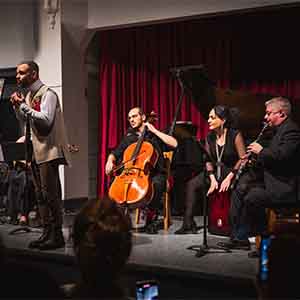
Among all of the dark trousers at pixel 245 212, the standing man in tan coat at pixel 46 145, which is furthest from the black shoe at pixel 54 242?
the dark trousers at pixel 245 212

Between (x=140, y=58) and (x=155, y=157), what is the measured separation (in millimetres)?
2195

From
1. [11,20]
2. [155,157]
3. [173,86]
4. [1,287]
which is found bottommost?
[1,287]

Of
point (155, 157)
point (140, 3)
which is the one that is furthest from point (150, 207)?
point (140, 3)

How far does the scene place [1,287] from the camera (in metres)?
1.25

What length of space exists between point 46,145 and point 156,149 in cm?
107

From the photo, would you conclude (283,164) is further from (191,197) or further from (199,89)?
(191,197)

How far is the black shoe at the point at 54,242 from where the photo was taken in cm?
372

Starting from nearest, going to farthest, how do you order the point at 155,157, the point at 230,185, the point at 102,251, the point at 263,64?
the point at 102,251 < the point at 230,185 < the point at 155,157 < the point at 263,64

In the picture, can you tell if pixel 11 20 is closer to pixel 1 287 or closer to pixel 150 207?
pixel 150 207

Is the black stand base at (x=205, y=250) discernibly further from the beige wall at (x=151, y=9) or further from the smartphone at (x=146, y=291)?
the beige wall at (x=151, y=9)

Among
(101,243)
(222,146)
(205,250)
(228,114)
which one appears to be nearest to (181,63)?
(228,114)

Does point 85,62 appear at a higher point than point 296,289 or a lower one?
higher

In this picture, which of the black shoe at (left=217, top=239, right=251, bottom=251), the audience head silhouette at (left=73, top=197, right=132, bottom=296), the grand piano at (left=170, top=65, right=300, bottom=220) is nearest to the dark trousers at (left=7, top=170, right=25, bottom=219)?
the grand piano at (left=170, top=65, right=300, bottom=220)

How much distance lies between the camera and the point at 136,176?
4.15 m
